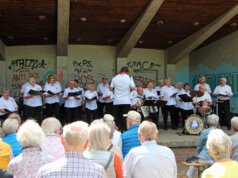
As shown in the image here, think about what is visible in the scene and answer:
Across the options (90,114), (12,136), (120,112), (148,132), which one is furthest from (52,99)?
(148,132)

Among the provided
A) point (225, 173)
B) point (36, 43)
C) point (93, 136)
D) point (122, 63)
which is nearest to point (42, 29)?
point (36, 43)

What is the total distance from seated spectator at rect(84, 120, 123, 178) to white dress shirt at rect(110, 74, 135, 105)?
4131 mm

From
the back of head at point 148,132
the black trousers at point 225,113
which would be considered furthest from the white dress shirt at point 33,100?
the back of head at point 148,132

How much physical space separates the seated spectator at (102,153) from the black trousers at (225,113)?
7347 mm

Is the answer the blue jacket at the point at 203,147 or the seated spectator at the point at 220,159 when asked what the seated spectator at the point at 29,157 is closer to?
the seated spectator at the point at 220,159

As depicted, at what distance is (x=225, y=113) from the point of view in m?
9.01

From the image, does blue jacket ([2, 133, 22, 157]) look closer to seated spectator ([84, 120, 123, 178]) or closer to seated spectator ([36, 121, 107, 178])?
seated spectator ([84, 120, 123, 178])

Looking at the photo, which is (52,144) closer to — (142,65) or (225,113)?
(225,113)

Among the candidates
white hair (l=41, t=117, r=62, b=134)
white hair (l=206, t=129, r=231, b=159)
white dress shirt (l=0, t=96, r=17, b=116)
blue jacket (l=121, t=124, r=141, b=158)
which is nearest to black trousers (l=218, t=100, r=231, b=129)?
blue jacket (l=121, t=124, r=141, b=158)

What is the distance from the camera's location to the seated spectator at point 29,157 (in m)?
2.25

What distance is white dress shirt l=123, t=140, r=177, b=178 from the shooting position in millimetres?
2561

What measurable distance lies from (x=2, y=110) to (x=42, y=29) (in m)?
4.35

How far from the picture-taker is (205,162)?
418 cm

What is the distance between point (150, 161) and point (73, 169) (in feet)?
3.30
